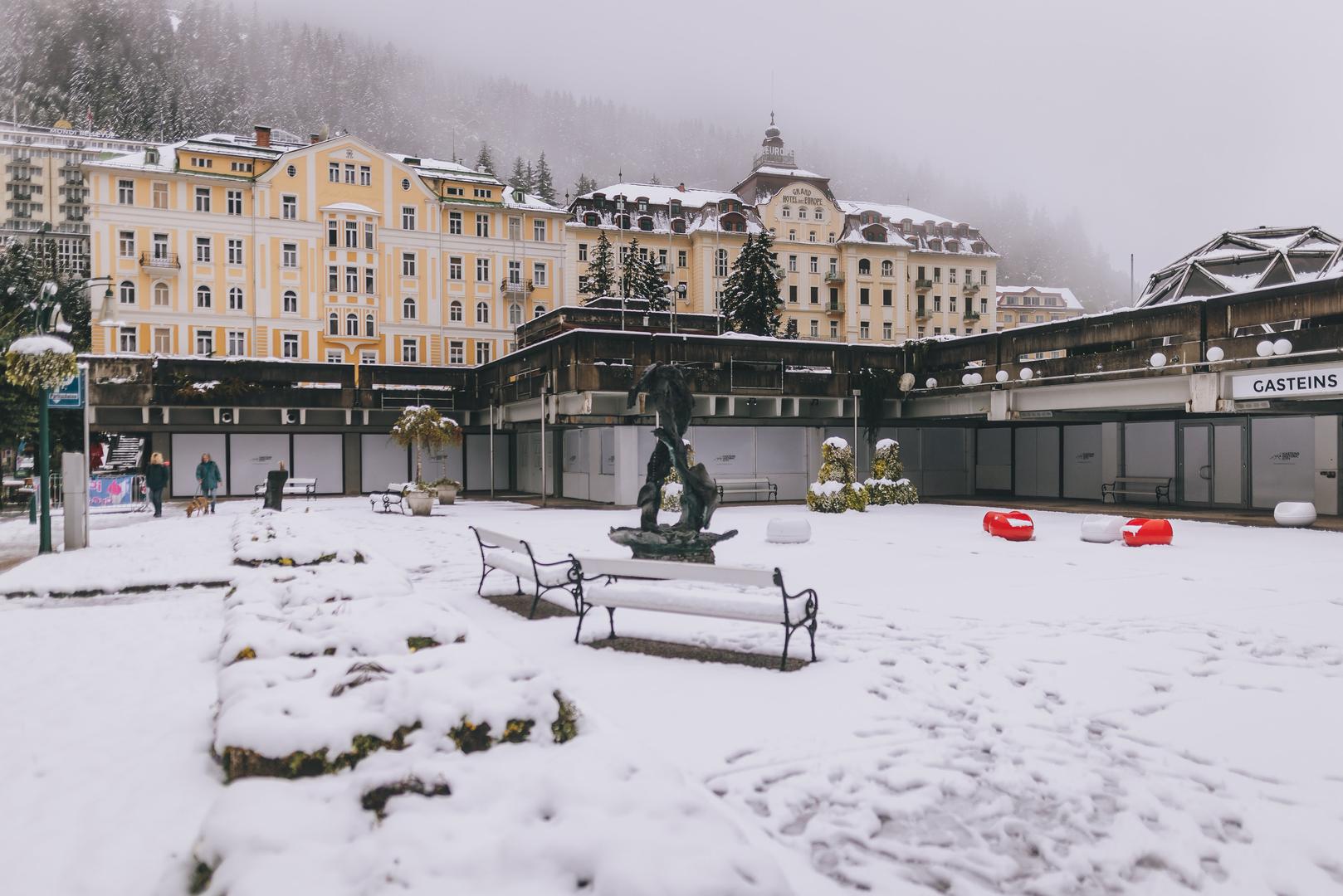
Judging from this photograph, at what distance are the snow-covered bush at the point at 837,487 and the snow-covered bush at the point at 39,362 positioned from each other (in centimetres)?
1838

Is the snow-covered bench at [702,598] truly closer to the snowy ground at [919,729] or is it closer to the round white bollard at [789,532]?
the snowy ground at [919,729]

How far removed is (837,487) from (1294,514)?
11.1m

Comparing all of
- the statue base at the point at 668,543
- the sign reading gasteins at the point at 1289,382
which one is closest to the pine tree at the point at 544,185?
the sign reading gasteins at the point at 1289,382

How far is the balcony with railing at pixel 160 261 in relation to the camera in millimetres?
46062

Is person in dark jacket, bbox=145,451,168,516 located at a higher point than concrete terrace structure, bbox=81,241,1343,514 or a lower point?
lower

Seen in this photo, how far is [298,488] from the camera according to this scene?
32625mm

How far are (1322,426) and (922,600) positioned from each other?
20.6 m

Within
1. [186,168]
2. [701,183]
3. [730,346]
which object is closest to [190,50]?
[701,183]

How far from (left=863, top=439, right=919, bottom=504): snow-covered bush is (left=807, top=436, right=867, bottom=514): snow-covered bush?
2.89 ft

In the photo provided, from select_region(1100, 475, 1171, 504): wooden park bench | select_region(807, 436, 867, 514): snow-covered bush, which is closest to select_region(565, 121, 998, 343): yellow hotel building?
select_region(807, 436, 867, 514): snow-covered bush

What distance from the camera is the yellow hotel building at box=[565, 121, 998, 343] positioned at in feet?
219

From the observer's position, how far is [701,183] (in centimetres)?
16888

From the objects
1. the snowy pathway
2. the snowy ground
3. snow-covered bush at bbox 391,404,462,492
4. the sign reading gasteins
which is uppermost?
the sign reading gasteins

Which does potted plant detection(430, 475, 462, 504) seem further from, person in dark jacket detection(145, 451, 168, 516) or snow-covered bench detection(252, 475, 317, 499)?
person in dark jacket detection(145, 451, 168, 516)
